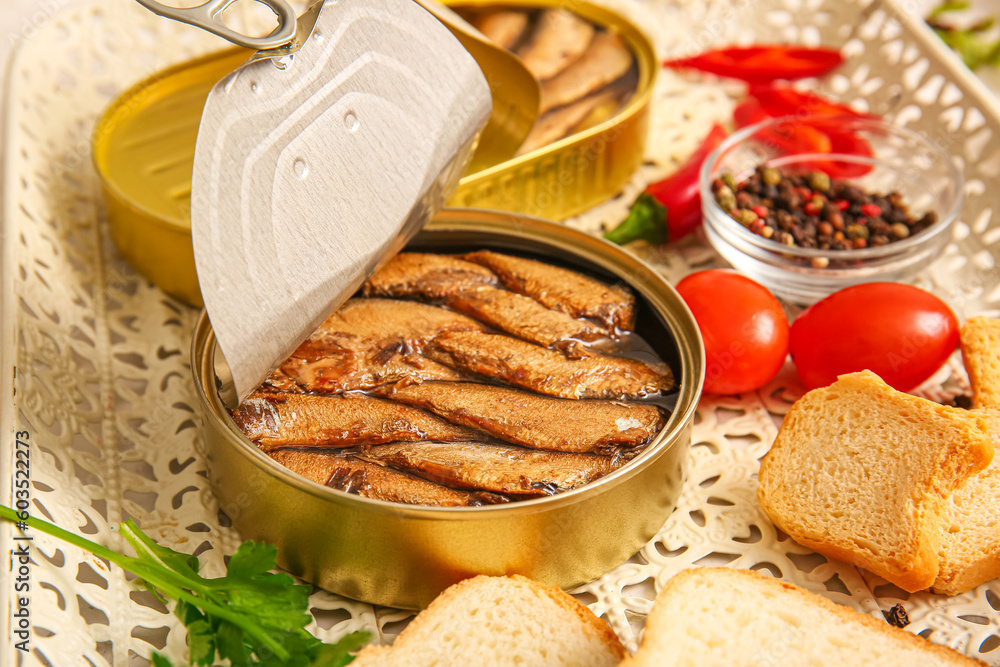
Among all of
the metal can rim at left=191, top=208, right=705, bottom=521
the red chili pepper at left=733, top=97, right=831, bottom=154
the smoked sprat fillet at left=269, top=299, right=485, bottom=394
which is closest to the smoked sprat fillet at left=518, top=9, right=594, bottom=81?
the red chili pepper at left=733, top=97, right=831, bottom=154

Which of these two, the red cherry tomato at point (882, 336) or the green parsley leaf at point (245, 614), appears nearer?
the green parsley leaf at point (245, 614)

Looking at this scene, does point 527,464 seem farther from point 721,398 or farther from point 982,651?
point 982,651

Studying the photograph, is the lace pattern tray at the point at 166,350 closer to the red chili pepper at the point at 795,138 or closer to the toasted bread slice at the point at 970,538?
the toasted bread slice at the point at 970,538

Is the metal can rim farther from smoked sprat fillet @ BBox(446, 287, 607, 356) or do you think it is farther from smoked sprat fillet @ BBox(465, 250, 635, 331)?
smoked sprat fillet @ BBox(446, 287, 607, 356)

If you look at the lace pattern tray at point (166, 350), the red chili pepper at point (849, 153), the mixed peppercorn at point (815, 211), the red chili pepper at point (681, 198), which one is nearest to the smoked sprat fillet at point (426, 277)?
the lace pattern tray at point (166, 350)

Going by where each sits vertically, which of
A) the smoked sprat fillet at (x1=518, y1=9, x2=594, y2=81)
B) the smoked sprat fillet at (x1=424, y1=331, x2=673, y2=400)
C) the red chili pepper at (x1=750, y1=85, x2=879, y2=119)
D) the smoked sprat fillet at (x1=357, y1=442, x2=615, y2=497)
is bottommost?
the smoked sprat fillet at (x1=357, y1=442, x2=615, y2=497)

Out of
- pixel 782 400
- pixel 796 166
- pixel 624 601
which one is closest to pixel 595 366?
pixel 624 601
